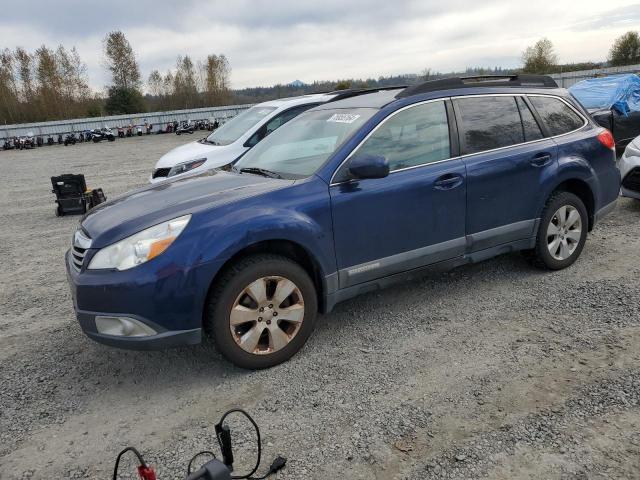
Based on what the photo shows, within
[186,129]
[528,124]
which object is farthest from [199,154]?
[186,129]

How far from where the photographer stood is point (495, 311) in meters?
4.14

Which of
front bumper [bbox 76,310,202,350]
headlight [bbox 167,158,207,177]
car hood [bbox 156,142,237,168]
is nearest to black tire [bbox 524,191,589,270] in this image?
front bumper [bbox 76,310,202,350]

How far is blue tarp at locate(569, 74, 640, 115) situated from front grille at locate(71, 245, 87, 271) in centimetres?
970

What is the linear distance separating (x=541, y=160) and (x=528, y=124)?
1.16ft

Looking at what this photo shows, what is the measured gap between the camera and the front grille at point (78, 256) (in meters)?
3.35

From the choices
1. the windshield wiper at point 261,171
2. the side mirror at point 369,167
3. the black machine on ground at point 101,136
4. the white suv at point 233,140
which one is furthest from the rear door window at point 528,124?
the black machine on ground at point 101,136

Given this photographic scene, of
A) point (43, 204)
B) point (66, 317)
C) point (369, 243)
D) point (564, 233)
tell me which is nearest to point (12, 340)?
point (66, 317)

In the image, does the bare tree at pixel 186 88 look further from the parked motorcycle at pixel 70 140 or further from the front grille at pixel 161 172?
the front grille at pixel 161 172

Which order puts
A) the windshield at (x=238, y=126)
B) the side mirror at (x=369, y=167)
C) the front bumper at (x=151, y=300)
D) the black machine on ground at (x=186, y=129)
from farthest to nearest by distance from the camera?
the black machine on ground at (x=186, y=129), the windshield at (x=238, y=126), the side mirror at (x=369, y=167), the front bumper at (x=151, y=300)

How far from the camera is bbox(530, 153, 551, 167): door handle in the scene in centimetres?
445

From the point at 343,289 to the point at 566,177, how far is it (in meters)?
2.45

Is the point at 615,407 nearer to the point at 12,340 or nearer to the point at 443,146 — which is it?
the point at 443,146

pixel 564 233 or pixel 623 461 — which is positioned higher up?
pixel 564 233

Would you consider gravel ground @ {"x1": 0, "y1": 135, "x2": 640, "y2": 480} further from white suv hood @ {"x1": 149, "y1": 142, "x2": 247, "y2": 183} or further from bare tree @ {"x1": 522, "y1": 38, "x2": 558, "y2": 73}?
bare tree @ {"x1": 522, "y1": 38, "x2": 558, "y2": 73}
